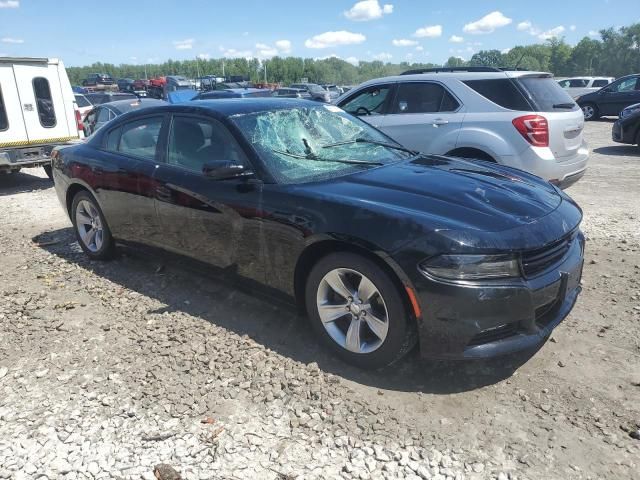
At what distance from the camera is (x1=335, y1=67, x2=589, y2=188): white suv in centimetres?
582

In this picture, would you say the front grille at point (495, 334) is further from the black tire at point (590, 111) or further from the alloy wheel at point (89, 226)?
the black tire at point (590, 111)

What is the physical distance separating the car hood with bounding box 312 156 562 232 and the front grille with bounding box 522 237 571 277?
183 mm

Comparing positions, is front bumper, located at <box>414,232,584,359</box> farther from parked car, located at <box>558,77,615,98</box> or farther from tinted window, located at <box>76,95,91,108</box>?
parked car, located at <box>558,77,615,98</box>

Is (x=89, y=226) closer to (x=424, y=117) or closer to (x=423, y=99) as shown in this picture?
(x=424, y=117)

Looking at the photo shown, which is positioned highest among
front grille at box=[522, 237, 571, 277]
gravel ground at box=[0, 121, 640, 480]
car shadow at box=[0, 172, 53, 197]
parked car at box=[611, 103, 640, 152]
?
front grille at box=[522, 237, 571, 277]

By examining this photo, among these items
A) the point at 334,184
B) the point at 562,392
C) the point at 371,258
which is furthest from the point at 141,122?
the point at 562,392

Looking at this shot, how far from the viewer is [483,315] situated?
273cm

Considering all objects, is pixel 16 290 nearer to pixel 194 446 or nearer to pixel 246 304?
pixel 246 304

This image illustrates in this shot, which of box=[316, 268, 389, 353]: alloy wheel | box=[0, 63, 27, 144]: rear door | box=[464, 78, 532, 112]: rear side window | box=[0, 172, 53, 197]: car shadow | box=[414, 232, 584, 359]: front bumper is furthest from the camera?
box=[0, 172, 53, 197]: car shadow

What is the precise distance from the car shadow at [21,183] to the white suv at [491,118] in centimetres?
652

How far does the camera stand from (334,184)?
3.38 metres

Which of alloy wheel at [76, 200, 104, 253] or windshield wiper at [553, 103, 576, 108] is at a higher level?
windshield wiper at [553, 103, 576, 108]

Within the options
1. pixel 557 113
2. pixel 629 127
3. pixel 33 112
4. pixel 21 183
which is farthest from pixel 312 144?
pixel 629 127

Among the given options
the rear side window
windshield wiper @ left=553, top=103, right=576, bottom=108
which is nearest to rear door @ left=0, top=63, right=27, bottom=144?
the rear side window
